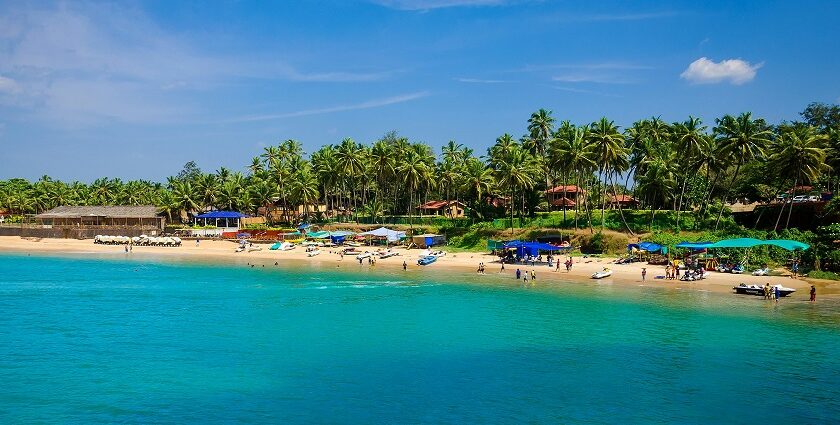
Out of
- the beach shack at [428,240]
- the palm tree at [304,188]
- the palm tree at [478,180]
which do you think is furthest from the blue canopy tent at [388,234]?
the palm tree at [304,188]

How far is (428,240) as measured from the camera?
273 feet

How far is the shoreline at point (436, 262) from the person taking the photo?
51.4m

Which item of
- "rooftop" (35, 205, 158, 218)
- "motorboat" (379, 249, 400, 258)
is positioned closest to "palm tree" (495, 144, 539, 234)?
"motorboat" (379, 249, 400, 258)

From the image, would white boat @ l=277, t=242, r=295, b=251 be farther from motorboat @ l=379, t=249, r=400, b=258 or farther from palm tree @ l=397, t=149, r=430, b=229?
palm tree @ l=397, t=149, r=430, b=229

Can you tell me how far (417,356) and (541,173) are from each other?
63949 mm

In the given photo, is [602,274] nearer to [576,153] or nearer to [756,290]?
[756,290]

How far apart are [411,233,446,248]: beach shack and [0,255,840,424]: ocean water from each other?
98.4 ft

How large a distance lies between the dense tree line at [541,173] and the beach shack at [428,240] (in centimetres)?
880

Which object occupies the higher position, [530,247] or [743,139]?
[743,139]

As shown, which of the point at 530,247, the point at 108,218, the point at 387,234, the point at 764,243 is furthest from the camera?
the point at 108,218

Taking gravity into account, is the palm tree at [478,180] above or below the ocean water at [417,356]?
above

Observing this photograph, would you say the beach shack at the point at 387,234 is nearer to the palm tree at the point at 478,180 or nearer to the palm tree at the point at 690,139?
the palm tree at the point at 478,180

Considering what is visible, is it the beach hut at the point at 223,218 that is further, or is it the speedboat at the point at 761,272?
the beach hut at the point at 223,218

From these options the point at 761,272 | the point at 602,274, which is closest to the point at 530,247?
the point at 602,274
